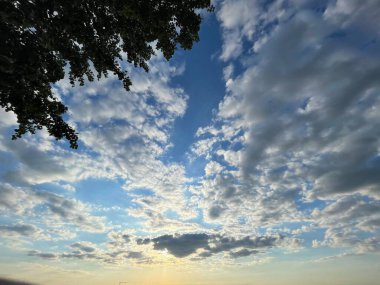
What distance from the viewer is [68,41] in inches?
520

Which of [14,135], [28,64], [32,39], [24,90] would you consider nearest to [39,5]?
[32,39]

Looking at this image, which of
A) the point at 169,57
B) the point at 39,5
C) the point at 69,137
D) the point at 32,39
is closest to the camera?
the point at 39,5

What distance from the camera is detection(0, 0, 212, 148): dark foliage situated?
11.8m

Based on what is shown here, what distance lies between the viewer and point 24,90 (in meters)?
12.8

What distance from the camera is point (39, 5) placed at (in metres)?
11.9

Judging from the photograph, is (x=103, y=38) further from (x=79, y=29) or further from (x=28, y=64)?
(x=28, y=64)

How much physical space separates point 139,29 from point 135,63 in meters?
1.81

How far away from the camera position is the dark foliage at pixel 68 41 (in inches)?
465

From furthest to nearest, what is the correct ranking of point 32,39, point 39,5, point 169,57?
1. point 169,57
2. point 32,39
3. point 39,5

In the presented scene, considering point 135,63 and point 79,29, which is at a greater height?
point 135,63

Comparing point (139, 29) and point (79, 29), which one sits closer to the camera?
point (79, 29)

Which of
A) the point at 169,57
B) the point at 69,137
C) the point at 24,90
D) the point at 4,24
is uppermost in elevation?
the point at 169,57

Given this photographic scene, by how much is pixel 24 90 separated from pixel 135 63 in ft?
17.2

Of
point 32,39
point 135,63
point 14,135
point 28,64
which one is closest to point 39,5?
point 32,39
